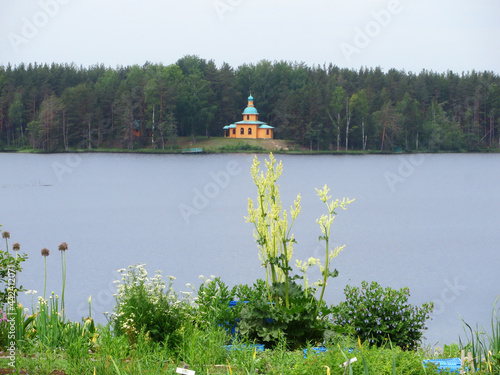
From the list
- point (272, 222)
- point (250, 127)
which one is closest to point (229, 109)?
point (250, 127)

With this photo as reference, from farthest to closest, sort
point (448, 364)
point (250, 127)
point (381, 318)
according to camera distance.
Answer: point (250, 127)
point (381, 318)
point (448, 364)

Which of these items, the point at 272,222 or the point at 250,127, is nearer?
the point at 272,222

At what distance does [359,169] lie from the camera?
52.2 meters

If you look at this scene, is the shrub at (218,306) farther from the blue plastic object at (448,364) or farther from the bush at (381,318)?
the blue plastic object at (448,364)

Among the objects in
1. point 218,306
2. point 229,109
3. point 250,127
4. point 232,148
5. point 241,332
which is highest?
point 229,109

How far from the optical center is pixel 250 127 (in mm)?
74812

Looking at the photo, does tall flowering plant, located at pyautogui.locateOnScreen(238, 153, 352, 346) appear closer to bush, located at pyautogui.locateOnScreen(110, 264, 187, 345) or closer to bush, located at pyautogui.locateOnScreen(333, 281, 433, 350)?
bush, located at pyautogui.locateOnScreen(333, 281, 433, 350)

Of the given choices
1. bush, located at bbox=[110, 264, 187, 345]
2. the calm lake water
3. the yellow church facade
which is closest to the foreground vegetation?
bush, located at bbox=[110, 264, 187, 345]

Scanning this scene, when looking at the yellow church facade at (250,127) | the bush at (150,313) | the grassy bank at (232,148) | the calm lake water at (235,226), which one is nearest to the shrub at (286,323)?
the bush at (150,313)

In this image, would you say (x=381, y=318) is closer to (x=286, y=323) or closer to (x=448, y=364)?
(x=286, y=323)

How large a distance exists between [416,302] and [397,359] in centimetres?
878

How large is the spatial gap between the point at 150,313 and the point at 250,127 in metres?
70.1

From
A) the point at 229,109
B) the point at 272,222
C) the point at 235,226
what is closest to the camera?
the point at 272,222

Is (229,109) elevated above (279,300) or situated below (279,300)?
above
